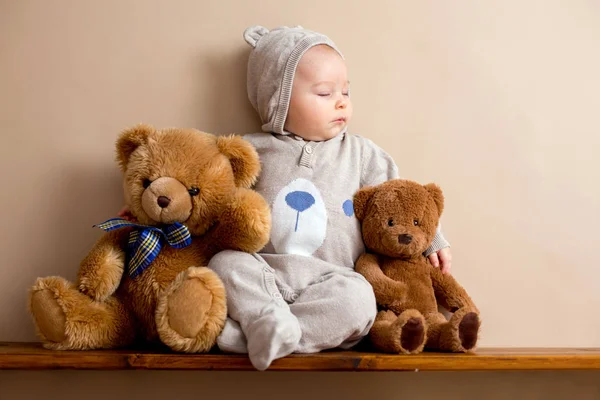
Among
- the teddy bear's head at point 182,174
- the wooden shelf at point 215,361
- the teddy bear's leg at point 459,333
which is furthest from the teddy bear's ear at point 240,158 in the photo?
the teddy bear's leg at point 459,333

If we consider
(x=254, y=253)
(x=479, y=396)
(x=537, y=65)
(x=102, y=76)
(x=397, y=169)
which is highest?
(x=537, y=65)

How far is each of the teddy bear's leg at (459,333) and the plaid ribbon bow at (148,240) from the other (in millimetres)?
493

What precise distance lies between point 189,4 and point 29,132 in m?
0.45

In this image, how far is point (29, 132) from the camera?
1.32 m

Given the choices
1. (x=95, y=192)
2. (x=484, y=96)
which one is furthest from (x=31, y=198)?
(x=484, y=96)

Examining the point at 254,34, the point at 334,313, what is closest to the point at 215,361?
the point at 334,313

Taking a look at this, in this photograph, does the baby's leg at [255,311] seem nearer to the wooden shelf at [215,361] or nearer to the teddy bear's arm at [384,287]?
the wooden shelf at [215,361]

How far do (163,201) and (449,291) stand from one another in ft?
1.99

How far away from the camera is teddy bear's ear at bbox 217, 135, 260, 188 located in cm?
118

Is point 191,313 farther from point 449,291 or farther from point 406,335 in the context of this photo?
point 449,291

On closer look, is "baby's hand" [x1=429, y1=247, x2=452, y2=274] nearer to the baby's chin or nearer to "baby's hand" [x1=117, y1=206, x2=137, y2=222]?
the baby's chin

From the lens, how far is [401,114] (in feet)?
4.71

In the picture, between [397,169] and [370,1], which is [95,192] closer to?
[397,169]

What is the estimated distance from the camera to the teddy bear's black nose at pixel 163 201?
3.55 feet
